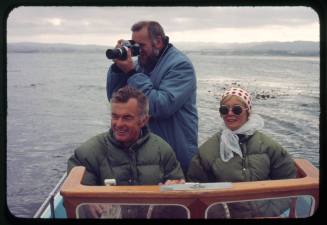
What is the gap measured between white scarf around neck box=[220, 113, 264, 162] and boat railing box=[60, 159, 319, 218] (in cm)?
15

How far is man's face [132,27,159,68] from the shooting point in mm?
2736

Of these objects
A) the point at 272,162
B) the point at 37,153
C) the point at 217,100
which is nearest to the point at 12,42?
the point at 37,153

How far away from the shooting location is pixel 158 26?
9.02ft

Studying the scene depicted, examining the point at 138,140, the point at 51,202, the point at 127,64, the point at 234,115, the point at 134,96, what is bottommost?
the point at 51,202

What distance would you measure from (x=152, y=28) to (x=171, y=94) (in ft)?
1.11

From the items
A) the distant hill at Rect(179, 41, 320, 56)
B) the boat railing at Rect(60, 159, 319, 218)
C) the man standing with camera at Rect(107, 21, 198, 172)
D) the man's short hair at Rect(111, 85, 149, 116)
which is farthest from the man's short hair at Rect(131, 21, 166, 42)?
the boat railing at Rect(60, 159, 319, 218)

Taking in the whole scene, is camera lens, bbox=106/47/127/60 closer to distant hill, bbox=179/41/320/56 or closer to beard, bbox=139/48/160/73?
beard, bbox=139/48/160/73

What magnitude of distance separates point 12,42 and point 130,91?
618 mm

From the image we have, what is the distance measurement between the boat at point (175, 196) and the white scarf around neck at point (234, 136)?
0.15 m

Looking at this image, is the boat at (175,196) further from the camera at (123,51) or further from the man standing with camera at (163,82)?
the camera at (123,51)

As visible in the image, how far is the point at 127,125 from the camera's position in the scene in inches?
107

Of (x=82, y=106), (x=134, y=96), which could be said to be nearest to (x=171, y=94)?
(x=134, y=96)

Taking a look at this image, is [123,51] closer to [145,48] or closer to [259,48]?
[145,48]

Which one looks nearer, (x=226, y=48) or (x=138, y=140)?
(x=138, y=140)
